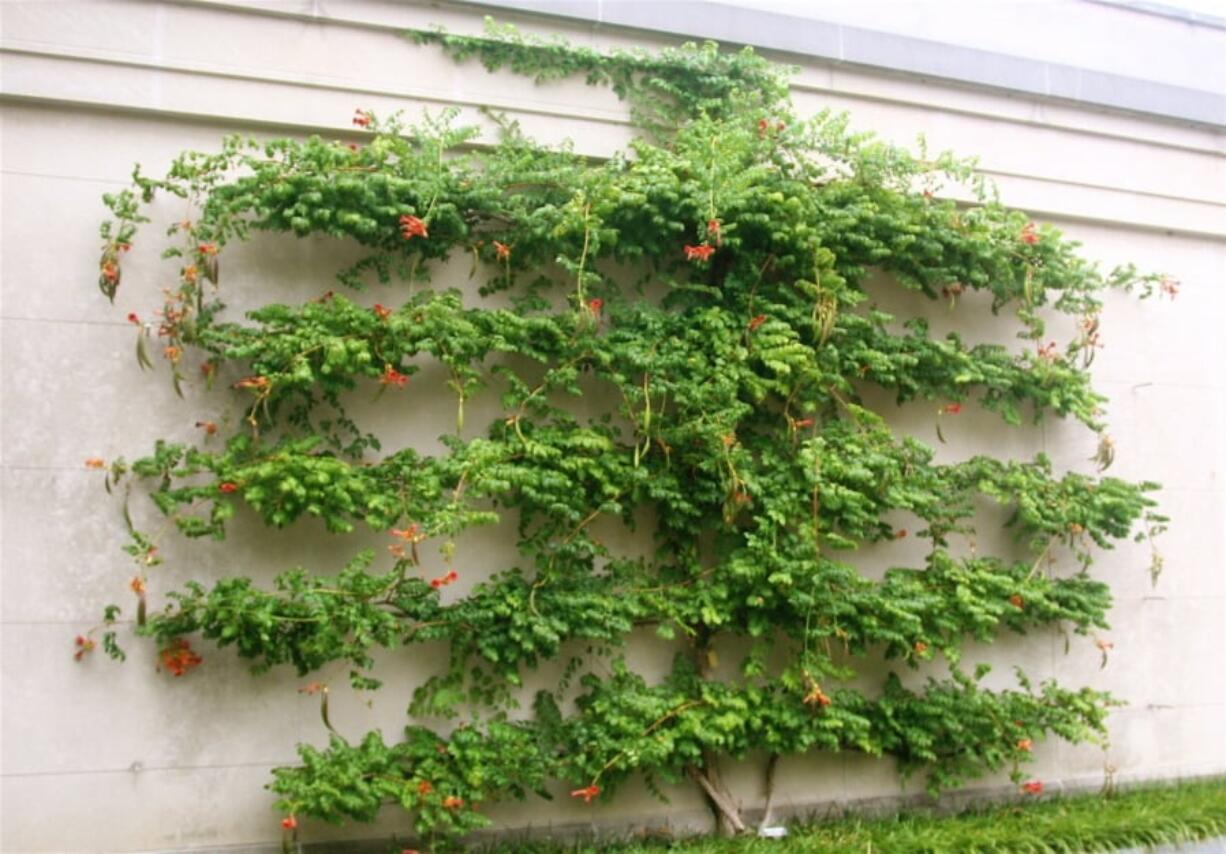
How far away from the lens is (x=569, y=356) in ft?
14.9

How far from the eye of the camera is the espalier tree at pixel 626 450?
411cm

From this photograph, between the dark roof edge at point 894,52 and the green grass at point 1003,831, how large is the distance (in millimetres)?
4015

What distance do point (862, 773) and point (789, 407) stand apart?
196 cm

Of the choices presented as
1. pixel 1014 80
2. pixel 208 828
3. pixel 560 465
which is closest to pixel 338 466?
pixel 560 465

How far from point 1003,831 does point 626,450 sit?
258 centimetres

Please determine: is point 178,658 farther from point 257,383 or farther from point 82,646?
point 257,383

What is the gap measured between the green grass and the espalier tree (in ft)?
0.78

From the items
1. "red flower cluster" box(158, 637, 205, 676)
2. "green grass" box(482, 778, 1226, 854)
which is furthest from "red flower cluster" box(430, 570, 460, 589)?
"green grass" box(482, 778, 1226, 854)

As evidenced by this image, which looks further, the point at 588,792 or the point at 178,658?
the point at 588,792

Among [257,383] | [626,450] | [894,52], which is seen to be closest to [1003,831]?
[626,450]

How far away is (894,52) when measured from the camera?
5406mm

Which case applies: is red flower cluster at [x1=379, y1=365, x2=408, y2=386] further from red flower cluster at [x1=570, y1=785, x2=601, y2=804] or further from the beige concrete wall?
red flower cluster at [x1=570, y1=785, x2=601, y2=804]

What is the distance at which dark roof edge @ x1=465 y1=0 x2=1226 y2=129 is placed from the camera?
4.96 meters

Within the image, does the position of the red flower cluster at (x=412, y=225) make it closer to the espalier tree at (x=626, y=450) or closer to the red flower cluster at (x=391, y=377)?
the espalier tree at (x=626, y=450)
